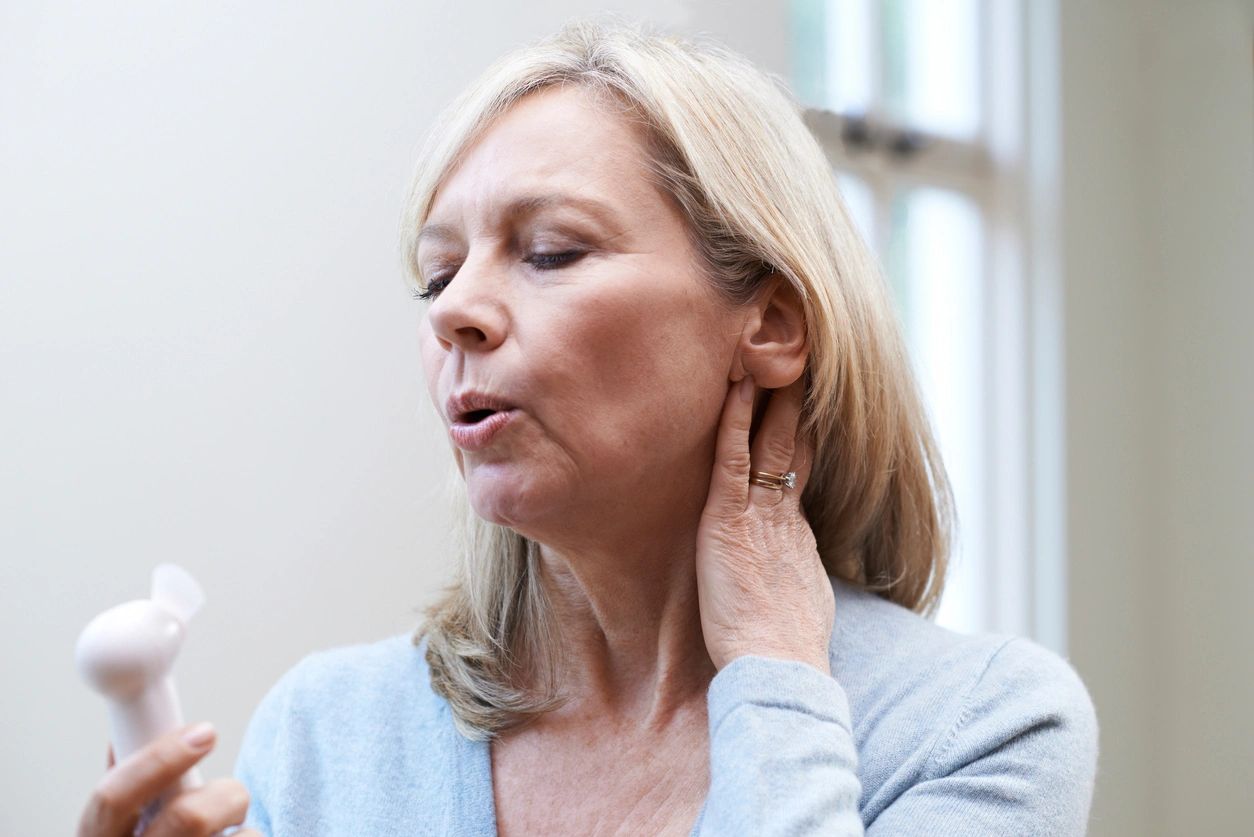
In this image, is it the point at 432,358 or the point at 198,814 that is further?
the point at 432,358

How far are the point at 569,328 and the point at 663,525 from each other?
0.83ft

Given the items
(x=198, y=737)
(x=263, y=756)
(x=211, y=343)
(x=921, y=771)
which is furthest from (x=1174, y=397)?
(x=198, y=737)

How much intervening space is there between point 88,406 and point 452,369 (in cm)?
59

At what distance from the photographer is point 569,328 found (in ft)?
3.70

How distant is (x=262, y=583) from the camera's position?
5.45 feet

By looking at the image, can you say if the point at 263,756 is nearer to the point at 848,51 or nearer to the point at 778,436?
the point at 778,436

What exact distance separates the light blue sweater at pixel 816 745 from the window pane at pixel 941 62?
194 centimetres

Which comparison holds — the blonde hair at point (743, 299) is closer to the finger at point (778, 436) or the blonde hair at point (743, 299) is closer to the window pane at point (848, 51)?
the finger at point (778, 436)

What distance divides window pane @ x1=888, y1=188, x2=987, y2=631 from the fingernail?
95.2 inches

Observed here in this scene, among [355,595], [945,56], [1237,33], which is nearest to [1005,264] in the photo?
[945,56]

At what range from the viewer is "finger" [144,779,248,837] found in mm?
828

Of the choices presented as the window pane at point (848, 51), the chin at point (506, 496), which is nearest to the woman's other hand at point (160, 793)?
the chin at point (506, 496)

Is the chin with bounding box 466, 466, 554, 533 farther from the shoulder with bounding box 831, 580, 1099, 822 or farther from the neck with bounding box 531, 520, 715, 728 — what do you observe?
the shoulder with bounding box 831, 580, 1099, 822

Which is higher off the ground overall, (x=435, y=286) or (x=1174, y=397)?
(x=435, y=286)
